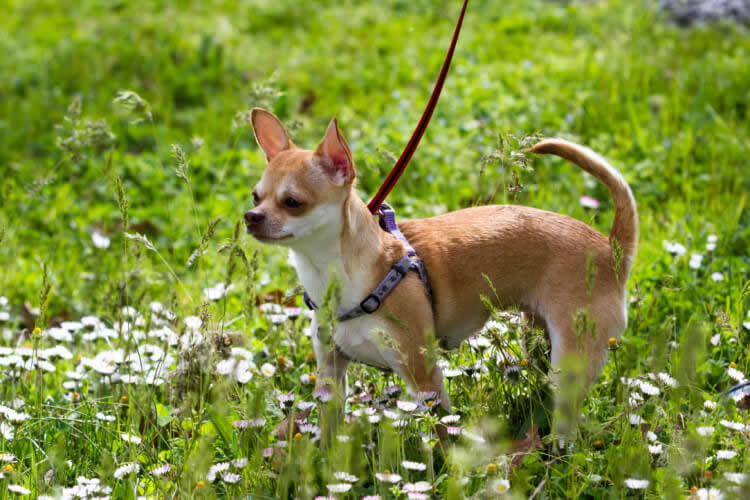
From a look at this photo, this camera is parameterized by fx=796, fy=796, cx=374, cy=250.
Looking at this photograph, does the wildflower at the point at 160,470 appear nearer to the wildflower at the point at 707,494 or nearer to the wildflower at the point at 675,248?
the wildflower at the point at 707,494

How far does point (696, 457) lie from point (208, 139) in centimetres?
451

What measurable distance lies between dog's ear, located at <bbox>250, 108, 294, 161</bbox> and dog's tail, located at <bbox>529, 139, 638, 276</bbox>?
854 mm

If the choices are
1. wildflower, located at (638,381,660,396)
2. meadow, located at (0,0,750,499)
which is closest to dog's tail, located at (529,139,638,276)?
meadow, located at (0,0,750,499)

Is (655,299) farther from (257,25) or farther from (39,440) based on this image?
(257,25)

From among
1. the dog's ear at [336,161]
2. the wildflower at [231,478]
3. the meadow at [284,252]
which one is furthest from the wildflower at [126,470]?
the dog's ear at [336,161]

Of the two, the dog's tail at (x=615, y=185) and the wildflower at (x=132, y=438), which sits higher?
the dog's tail at (x=615, y=185)

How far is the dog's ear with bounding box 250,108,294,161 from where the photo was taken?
2664 mm

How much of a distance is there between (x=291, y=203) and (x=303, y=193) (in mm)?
48

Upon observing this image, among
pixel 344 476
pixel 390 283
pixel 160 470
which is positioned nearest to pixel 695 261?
pixel 390 283

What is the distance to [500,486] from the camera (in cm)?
210

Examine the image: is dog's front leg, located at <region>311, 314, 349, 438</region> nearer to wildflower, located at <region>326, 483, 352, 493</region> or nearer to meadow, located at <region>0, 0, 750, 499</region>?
meadow, located at <region>0, 0, 750, 499</region>

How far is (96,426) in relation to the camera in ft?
9.29

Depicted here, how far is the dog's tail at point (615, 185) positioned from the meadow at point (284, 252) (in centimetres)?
15

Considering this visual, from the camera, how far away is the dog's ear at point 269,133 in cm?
266
